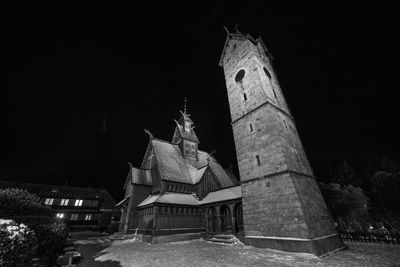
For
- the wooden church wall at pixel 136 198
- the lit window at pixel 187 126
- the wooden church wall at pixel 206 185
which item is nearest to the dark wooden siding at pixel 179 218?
the wooden church wall at pixel 206 185

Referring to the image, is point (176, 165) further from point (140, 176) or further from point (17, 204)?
point (17, 204)

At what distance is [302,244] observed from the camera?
10.8 m

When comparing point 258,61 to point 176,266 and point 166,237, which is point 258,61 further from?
point 166,237

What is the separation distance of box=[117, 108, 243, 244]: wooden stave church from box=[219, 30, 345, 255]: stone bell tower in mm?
4252

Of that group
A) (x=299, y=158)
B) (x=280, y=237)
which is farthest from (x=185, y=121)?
(x=280, y=237)

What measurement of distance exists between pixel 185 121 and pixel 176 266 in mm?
27444

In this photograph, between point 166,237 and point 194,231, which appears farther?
point 194,231

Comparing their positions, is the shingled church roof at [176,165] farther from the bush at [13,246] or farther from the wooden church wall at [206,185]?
the bush at [13,246]

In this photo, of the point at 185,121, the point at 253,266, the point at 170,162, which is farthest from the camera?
the point at 185,121

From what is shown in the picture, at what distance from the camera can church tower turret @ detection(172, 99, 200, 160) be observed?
3112 cm

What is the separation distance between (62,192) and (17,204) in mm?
41534

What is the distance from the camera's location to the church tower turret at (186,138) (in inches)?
1225

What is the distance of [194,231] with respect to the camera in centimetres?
2045

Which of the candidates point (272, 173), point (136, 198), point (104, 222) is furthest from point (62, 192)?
point (272, 173)
